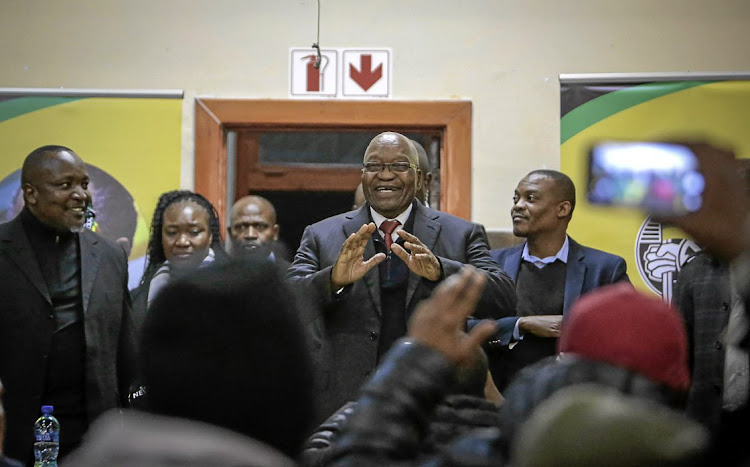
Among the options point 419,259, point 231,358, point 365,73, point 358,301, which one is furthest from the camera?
point 365,73

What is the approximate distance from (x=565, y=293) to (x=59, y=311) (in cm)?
209

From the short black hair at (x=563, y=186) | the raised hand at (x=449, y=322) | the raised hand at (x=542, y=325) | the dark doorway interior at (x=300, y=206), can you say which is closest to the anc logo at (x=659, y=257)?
the short black hair at (x=563, y=186)

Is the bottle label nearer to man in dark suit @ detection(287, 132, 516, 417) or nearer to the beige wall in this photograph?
man in dark suit @ detection(287, 132, 516, 417)

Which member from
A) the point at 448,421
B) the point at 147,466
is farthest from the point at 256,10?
the point at 147,466

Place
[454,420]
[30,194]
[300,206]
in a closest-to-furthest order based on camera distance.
→ [454,420] → [30,194] → [300,206]

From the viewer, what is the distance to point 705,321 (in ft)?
12.7

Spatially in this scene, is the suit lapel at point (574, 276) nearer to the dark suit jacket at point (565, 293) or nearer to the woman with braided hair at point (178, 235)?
the dark suit jacket at point (565, 293)

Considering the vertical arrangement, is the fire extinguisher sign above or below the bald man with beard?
above

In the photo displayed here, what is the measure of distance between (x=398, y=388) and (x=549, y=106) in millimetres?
4219

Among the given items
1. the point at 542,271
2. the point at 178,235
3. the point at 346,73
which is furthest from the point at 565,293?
the point at 346,73

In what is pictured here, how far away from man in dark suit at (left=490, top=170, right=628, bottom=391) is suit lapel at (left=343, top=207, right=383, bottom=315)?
0.54 metres

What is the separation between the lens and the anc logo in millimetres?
5141

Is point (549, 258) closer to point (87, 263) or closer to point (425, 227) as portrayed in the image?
point (425, 227)

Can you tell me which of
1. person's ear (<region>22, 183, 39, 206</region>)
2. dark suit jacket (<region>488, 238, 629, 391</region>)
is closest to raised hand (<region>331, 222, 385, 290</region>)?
dark suit jacket (<region>488, 238, 629, 391</region>)
